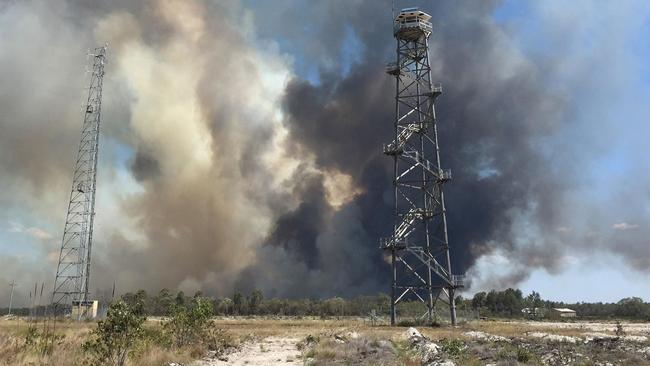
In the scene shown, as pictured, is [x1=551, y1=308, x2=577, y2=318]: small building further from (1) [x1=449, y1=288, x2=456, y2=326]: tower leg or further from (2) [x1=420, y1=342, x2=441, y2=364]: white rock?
(2) [x1=420, y1=342, x2=441, y2=364]: white rock

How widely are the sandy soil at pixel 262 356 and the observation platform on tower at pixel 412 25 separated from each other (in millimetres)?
44044

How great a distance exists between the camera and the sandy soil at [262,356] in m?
24.0

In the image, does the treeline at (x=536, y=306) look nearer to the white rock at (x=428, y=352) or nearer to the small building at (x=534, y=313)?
the small building at (x=534, y=313)

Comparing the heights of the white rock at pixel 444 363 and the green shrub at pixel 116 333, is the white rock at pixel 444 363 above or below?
below

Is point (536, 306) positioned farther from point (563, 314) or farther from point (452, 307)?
point (452, 307)

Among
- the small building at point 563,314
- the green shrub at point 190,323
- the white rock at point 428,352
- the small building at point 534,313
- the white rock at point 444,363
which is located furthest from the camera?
the small building at point 563,314

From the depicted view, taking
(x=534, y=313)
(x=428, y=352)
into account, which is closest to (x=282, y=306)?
(x=534, y=313)

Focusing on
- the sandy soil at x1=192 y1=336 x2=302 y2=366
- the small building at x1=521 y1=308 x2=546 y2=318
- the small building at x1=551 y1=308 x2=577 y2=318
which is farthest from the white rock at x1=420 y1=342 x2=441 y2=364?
the small building at x1=551 y1=308 x2=577 y2=318

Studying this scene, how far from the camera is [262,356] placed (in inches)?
1070

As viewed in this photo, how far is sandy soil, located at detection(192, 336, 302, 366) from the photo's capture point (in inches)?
947

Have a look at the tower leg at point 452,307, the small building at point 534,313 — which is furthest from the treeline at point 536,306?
the tower leg at point 452,307

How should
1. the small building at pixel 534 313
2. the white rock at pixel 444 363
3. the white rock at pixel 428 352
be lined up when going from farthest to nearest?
the small building at pixel 534 313
the white rock at pixel 428 352
the white rock at pixel 444 363

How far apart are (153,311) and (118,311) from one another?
14164 centimetres

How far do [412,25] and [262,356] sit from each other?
1919 inches
